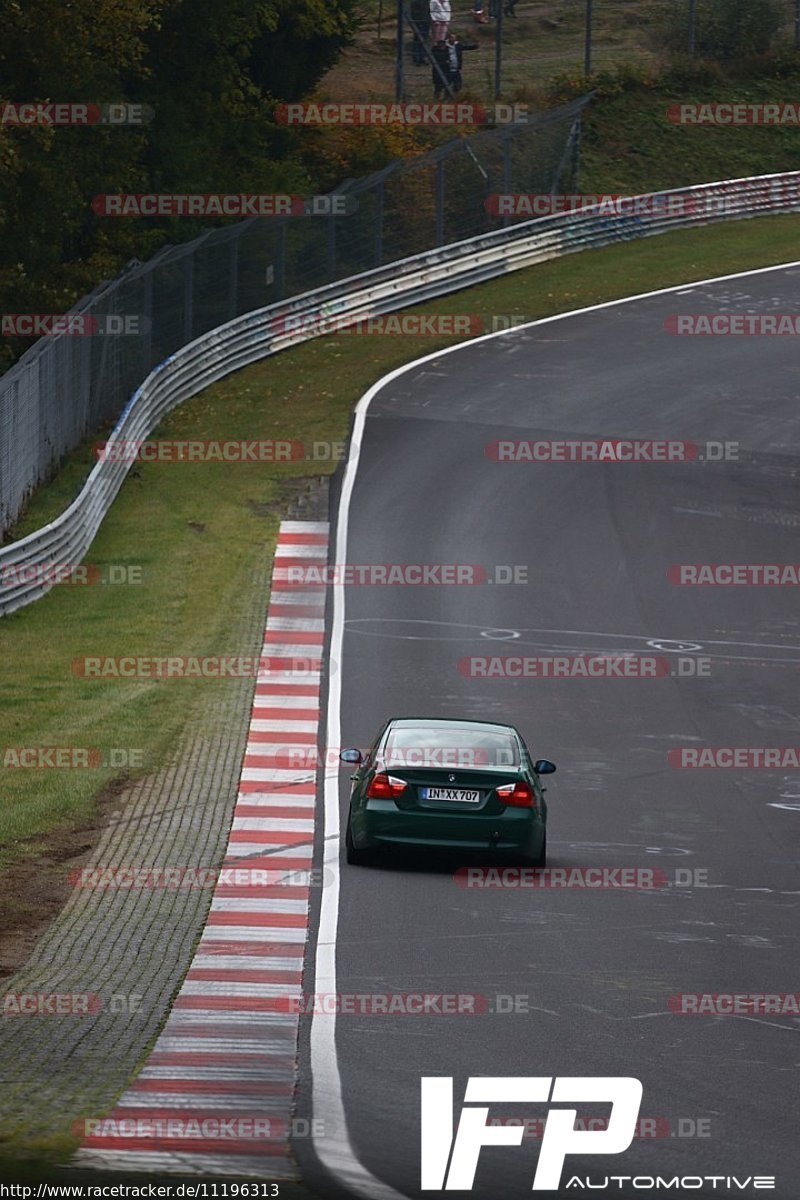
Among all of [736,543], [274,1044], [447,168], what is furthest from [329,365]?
[274,1044]

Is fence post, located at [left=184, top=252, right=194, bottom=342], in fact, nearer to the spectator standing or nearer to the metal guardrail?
the metal guardrail

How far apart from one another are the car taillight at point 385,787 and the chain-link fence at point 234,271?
1477 centimetres

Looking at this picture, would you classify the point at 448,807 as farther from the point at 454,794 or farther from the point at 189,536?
the point at 189,536

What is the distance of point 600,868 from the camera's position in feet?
53.0

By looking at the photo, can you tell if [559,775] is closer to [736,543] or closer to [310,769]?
[310,769]

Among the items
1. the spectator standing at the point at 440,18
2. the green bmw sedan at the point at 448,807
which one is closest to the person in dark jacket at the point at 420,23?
the spectator standing at the point at 440,18

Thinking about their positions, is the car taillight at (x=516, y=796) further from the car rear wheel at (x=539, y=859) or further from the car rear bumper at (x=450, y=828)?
the car rear wheel at (x=539, y=859)

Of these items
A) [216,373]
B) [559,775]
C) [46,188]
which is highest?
[46,188]

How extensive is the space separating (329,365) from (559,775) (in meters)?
25.2

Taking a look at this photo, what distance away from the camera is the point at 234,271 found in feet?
144

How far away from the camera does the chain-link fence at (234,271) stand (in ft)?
107

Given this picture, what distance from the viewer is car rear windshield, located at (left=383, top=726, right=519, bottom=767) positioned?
52.0 feet

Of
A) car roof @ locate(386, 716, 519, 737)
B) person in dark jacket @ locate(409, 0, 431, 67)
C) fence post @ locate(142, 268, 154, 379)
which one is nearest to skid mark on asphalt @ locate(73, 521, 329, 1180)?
car roof @ locate(386, 716, 519, 737)

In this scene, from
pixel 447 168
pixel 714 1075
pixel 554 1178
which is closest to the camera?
pixel 554 1178
